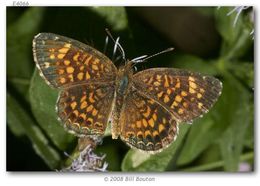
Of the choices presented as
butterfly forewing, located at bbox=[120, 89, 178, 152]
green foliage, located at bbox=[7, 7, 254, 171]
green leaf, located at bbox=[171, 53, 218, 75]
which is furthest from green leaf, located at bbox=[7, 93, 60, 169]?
green leaf, located at bbox=[171, 53, 218, 75]

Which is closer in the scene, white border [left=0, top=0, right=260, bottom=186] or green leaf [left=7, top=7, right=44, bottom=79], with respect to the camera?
white border [left=0, top=0, right=260, bottom=186]

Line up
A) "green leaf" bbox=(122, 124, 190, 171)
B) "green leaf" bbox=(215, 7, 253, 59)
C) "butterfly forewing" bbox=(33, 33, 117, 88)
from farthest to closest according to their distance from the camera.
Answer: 1. "green leaf" bbox=(215, 7, 253, 59)
2. "green leaf" bbox=(122, 124, 190, 171)
3. "butterfly forewing" bbox=(33, 33, 117, 88)

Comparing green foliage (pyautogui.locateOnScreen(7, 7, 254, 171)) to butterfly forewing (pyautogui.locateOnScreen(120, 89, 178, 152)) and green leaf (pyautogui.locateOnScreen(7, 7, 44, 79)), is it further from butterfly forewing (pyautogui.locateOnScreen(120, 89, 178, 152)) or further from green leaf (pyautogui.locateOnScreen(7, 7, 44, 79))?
butterfly forewing (pyautogui.locateOnScreen(120, 89, 178, 152))

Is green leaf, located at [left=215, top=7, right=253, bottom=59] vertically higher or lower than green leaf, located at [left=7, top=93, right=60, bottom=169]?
higher

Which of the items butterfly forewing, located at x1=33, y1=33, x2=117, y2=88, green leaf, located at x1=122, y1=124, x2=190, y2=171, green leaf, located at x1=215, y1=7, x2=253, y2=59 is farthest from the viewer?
green leaf, located at x1=215, y1=7, x2=253, y2=59

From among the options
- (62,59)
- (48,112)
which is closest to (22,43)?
(48,112)

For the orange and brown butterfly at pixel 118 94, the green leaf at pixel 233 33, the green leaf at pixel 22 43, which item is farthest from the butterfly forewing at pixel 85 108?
the green leaf at pixel 233 33
